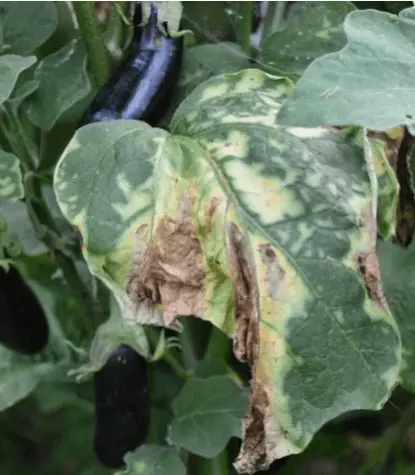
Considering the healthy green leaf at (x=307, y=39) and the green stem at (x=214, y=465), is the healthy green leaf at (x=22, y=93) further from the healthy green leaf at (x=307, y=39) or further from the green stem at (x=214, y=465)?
the green stem at (x=214, y=465)

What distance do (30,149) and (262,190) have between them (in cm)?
36

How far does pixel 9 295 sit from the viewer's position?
29.7 inches

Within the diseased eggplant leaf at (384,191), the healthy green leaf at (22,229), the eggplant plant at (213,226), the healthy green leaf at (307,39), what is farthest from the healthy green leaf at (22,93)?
the diseased eggplant leaf at (384,191)

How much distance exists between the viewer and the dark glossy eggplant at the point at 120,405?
71cm

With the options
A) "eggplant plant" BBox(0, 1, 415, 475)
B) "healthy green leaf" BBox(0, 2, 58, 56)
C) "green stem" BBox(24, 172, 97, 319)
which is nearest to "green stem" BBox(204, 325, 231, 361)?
"eggplant plant" BBox(0, 1, 415, 475)

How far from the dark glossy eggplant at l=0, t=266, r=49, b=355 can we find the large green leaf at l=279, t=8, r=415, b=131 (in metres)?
0.38

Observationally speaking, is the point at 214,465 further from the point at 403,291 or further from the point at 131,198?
the point at 131,198

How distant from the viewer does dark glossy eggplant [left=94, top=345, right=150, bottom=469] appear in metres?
0.71

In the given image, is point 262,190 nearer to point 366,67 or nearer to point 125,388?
point 366,67

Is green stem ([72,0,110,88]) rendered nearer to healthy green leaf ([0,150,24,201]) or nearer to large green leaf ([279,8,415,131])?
healthy green leaf ([0,150,24,201])

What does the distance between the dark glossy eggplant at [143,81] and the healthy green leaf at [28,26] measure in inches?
5.6

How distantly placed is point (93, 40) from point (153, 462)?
1.20ft

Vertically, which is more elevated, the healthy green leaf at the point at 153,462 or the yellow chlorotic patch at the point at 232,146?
the yellow chlorotic patch at the point at 232,146

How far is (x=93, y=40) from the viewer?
736 millimetres
